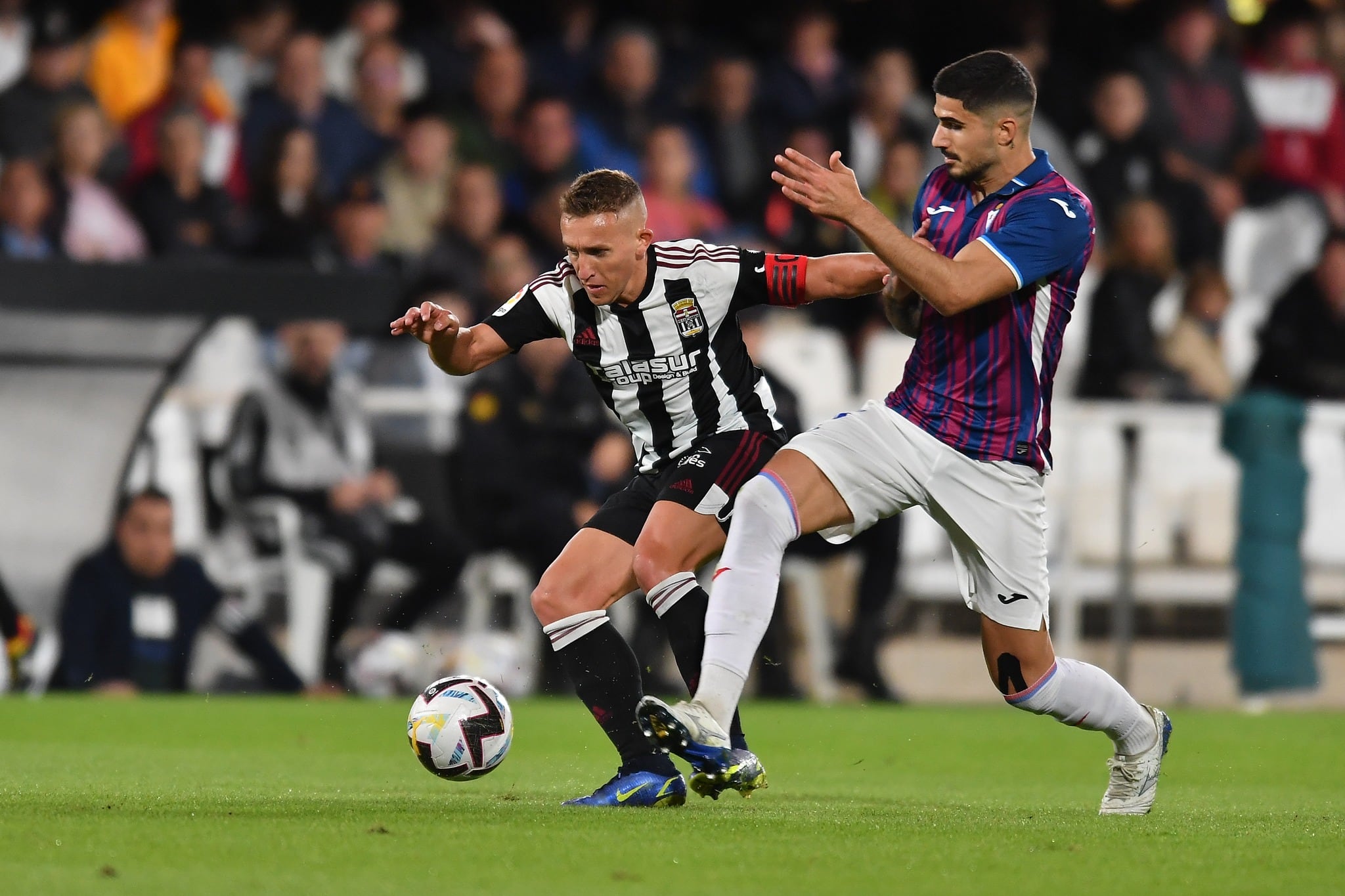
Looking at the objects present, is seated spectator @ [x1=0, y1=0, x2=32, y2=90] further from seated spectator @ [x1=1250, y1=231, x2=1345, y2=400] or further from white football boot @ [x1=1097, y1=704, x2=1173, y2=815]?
white football boot @ [x1=1097, y1=704, x2=1173, y2=815]

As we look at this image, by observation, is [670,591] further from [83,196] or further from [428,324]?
[83,196]

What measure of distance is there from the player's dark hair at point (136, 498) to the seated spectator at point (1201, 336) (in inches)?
257

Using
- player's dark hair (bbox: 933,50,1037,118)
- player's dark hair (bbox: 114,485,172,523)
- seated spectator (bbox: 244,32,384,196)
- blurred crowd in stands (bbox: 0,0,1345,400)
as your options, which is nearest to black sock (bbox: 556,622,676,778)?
player's dark hair (bbox: 933,50,1037,118)

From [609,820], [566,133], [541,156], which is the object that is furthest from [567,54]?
[609,820]

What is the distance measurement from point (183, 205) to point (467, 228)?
1.80 m

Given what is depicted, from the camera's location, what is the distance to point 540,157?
12.9 m

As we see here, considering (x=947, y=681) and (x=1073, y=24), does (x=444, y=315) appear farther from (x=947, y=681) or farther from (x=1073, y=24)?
(x=1073, y=24)

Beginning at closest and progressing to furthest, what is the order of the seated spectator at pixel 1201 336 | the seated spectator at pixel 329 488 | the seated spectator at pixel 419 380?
the seated spectator at pixel 329 488
the seated spectator at pixel 419 380
the seated spectator at pixel 1201 336

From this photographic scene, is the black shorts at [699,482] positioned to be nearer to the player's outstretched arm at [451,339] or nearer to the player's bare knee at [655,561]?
the player's bare knee at [655,561]

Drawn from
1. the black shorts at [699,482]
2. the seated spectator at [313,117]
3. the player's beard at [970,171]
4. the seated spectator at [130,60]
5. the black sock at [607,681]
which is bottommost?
the black sock at [607,681]

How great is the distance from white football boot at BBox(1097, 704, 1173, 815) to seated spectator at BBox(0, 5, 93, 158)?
28.7ft

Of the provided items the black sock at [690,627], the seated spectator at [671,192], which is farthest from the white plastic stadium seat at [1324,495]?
the black sock at [690,627]

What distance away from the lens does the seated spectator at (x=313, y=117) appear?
1257cm

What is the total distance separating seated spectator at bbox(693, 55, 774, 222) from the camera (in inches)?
543
